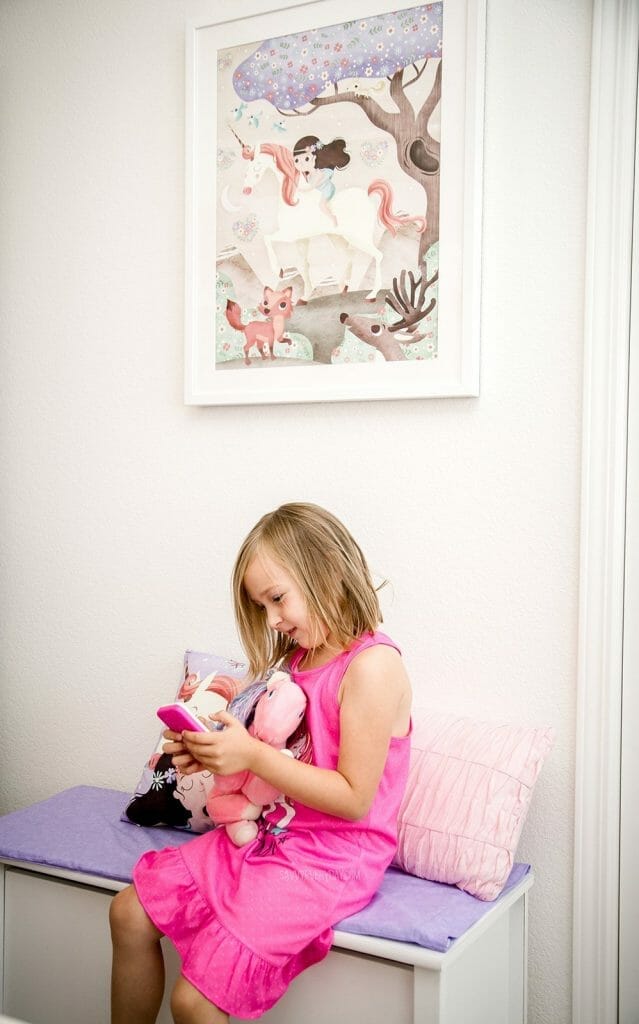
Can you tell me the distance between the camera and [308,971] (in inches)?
54.4

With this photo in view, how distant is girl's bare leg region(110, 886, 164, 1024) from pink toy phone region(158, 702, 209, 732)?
280 mm

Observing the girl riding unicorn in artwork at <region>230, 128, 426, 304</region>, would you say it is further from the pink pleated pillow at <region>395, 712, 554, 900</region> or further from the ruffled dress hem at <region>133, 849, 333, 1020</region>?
the ruffled dress hem at <region>133, 849, 333, 1020</region>

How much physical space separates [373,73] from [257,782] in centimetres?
125

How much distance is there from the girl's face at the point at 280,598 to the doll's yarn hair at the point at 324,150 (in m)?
0.79

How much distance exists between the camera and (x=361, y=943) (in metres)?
1.32

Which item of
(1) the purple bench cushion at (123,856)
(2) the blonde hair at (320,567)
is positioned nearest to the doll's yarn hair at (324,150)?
(2) the blonde hair at (320,567)

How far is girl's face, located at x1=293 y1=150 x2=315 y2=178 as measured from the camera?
5.96 ft

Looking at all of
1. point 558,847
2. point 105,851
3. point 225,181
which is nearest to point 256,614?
point 105,851

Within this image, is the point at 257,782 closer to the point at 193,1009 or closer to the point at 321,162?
the point at 193,1009

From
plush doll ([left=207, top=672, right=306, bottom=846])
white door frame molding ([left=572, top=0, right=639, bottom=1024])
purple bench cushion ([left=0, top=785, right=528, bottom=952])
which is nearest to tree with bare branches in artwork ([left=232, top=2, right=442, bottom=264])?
white door frame molding ([left=572, top=0, right=639, bottom=1024])

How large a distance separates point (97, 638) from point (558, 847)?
3.50ft

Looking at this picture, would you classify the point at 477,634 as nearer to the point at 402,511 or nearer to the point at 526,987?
the point at 402,511

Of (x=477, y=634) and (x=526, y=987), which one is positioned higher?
(x=477, y=634)

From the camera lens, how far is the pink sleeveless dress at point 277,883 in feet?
4.28
